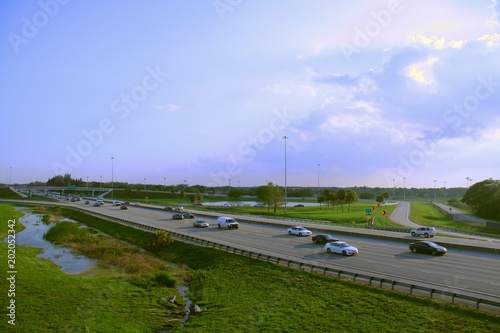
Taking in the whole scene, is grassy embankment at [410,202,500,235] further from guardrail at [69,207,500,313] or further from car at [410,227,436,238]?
guardrail at [69,207,500,313]

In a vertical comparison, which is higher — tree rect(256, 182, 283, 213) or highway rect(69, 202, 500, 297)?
tree rect(256, 182, 283, 213)

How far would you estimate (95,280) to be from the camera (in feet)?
89.6

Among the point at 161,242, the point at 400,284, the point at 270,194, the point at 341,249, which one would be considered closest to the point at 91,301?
the point at 400,284

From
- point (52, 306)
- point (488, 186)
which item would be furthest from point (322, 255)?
point (488, 186)

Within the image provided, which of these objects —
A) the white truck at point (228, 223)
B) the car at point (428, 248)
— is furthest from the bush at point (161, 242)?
the car at point (428, 248)

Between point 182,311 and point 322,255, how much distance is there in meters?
14.4

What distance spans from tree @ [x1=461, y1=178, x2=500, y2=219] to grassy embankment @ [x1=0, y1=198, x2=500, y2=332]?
258 feet

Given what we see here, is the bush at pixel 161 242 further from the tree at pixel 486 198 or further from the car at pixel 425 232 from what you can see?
the tree at pixel 486 198

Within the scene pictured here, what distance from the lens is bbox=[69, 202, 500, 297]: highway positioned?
23.7 m

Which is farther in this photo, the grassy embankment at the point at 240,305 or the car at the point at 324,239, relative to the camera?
the car at the point at 324,239

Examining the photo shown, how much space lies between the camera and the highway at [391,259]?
2370cm

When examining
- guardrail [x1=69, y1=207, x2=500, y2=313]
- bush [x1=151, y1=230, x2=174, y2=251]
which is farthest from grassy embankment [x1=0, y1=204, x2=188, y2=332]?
bush [x1=151, y1=230, x2=174, y2=251]

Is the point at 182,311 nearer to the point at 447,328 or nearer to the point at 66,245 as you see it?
the point at 447,328

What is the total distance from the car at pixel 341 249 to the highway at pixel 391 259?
0.60 metres
